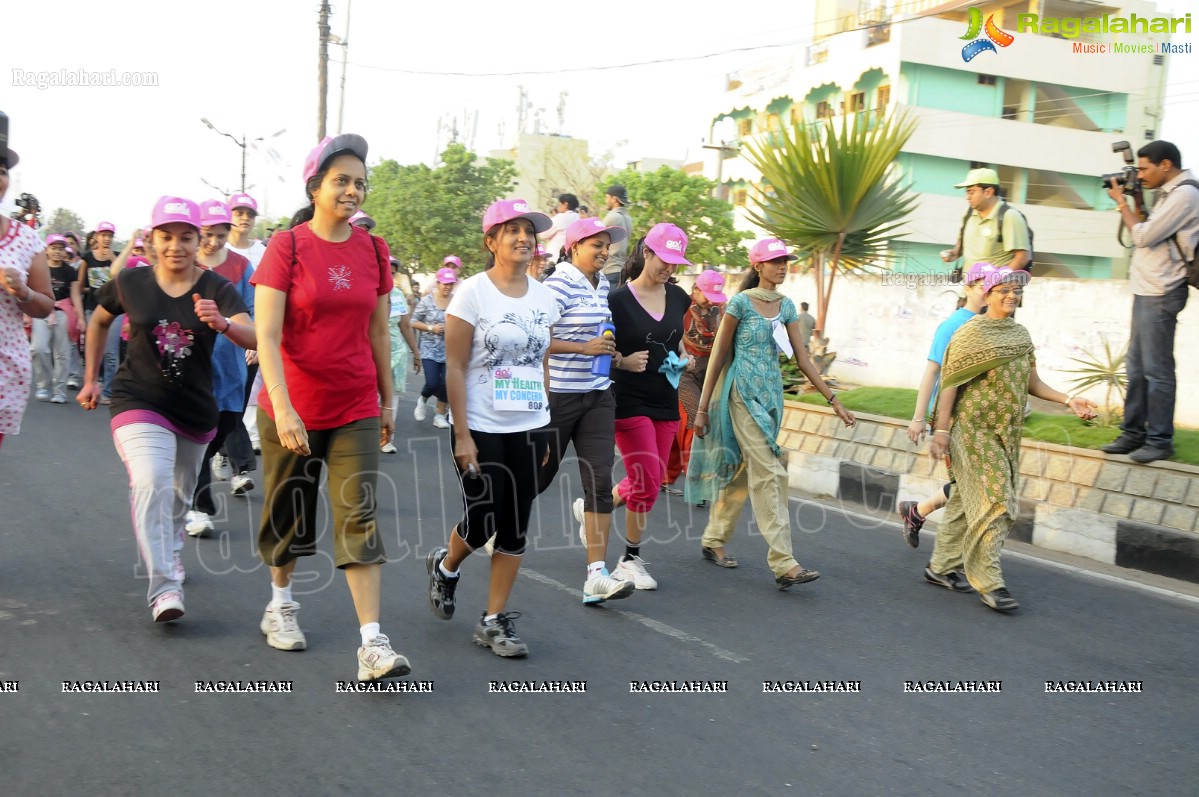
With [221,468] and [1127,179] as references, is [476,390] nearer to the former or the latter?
[221,468]

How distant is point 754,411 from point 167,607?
135 inches

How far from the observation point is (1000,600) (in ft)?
20.5

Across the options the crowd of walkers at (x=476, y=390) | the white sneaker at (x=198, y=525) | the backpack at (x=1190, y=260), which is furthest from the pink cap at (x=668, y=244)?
the backpack at (x=1190, y=260)

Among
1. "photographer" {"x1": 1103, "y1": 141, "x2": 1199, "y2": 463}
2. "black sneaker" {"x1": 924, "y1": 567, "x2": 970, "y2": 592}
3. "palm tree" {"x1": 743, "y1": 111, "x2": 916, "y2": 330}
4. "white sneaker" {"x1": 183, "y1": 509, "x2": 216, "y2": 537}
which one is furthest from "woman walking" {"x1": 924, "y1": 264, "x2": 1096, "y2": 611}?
"palm tree" {"x1": 743, "y1": 111, "x2": 916, "y2": 330}

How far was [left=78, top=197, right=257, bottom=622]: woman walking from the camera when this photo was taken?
5.06m

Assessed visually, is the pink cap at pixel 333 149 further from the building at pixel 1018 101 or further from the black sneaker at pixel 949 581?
the building at pixel 1018 101

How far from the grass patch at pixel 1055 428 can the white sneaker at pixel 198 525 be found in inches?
215

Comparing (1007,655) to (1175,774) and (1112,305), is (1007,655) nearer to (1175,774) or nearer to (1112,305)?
(1175,774)

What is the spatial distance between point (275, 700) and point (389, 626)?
1127 millimetres

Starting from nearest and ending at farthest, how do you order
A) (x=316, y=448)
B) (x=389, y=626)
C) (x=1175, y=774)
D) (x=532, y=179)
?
(x=1175, y=774) < (x=316, y=448) < (x=389, y=626) < (x=532, y=179)

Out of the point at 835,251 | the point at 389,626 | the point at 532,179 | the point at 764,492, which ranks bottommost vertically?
the point at 389,626

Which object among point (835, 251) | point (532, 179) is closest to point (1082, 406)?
point (835, 251)

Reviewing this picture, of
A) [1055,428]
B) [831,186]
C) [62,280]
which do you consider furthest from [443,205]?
[1055,428]

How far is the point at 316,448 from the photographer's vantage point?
4.64 metres
